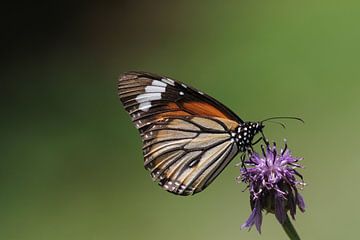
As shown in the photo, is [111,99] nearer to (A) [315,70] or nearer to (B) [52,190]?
(B) [52,190]

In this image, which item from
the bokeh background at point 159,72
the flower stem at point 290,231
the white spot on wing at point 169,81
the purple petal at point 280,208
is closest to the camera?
the flower stem at point 290,231

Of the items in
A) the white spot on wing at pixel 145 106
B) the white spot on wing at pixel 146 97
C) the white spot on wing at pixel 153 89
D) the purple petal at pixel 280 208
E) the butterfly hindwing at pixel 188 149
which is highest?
the white spot on wing at pixel 153 89

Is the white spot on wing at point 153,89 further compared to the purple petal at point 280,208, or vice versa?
the white spot on wing at point 153,89

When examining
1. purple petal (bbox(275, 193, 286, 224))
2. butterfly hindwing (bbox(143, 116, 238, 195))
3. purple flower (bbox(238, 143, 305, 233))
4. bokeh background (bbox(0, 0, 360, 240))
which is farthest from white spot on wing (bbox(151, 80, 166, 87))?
bokeh background (bbox(0, 0, 360, 240))

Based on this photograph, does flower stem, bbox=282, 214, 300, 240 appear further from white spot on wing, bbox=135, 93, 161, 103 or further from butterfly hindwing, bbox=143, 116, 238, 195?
white spot on wing, bbox=135, 93, 161, 103

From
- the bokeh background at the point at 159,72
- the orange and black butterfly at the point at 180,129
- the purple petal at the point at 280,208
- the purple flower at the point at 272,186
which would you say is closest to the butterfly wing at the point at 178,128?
the orange and black butterfly at the point at 180,129

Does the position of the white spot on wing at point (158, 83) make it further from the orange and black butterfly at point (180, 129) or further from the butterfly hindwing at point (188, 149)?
the butterfly hindwing at point (188, 149)

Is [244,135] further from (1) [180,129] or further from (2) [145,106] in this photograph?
(2) [145,106]
